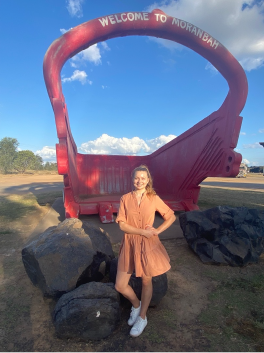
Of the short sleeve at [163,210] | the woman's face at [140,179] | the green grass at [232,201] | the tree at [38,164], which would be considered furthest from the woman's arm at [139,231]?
the tree at [38,164]

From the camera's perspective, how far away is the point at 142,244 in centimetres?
182

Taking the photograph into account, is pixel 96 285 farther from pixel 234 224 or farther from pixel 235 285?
pixel 234 224

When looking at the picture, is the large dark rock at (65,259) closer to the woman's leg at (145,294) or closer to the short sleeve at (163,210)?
the woman's leg at (145,294)

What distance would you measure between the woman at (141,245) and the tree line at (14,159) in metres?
39.5

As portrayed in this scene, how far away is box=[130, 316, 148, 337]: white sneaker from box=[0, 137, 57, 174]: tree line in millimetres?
39611

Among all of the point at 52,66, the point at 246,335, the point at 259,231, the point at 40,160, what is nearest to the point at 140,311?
the point at 246,335

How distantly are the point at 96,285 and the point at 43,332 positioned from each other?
0.52 m

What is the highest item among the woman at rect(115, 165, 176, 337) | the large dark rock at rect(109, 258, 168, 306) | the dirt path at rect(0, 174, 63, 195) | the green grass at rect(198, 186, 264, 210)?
the woman at rect(115, 165, 176, 337)

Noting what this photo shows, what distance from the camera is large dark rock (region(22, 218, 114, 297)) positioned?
219 centimetres

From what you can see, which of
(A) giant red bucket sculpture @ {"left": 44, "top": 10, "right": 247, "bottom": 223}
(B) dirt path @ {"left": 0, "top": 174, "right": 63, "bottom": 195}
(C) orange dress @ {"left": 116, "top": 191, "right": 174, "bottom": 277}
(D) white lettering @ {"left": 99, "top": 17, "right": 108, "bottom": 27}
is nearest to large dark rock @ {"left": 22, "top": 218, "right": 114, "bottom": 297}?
(C) orange dress @ {"left": 116, "top": 191, "right": 174, "bottom": 277}

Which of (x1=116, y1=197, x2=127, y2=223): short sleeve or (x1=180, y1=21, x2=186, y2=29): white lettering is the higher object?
(x1=180, y1=21, x2=186, y2=29): white lettering

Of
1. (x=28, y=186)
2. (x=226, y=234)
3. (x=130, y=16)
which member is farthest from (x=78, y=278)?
(x=28, y=186)

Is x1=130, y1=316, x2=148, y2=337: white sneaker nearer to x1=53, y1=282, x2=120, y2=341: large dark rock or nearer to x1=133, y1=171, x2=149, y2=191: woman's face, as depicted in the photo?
x1=53, y1=282, x2=120, y2=341: large dark rock

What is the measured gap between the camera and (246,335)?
174cm
